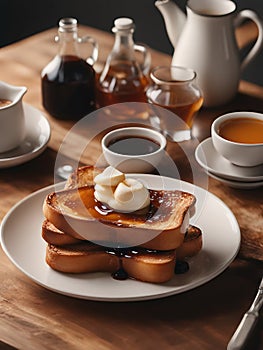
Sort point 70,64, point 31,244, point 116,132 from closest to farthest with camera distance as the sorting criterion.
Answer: point 31,244 → point 116,132 → point 70,64

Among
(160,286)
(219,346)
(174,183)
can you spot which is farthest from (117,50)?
(219,346)

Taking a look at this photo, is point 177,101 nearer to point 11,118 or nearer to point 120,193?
point 11,118

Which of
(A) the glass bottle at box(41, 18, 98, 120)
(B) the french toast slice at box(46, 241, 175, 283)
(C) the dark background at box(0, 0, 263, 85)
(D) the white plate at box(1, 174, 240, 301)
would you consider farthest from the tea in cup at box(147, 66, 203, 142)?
(C) the dark background at box(0, 0, 263, 85)

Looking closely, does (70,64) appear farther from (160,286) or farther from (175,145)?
(160,286)

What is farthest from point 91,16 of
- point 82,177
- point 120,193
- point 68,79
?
point 120,193

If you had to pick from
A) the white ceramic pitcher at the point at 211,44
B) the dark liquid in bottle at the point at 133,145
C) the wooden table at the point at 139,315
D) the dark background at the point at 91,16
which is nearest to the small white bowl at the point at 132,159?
the dark liquid in bottle at the point at 133,145
